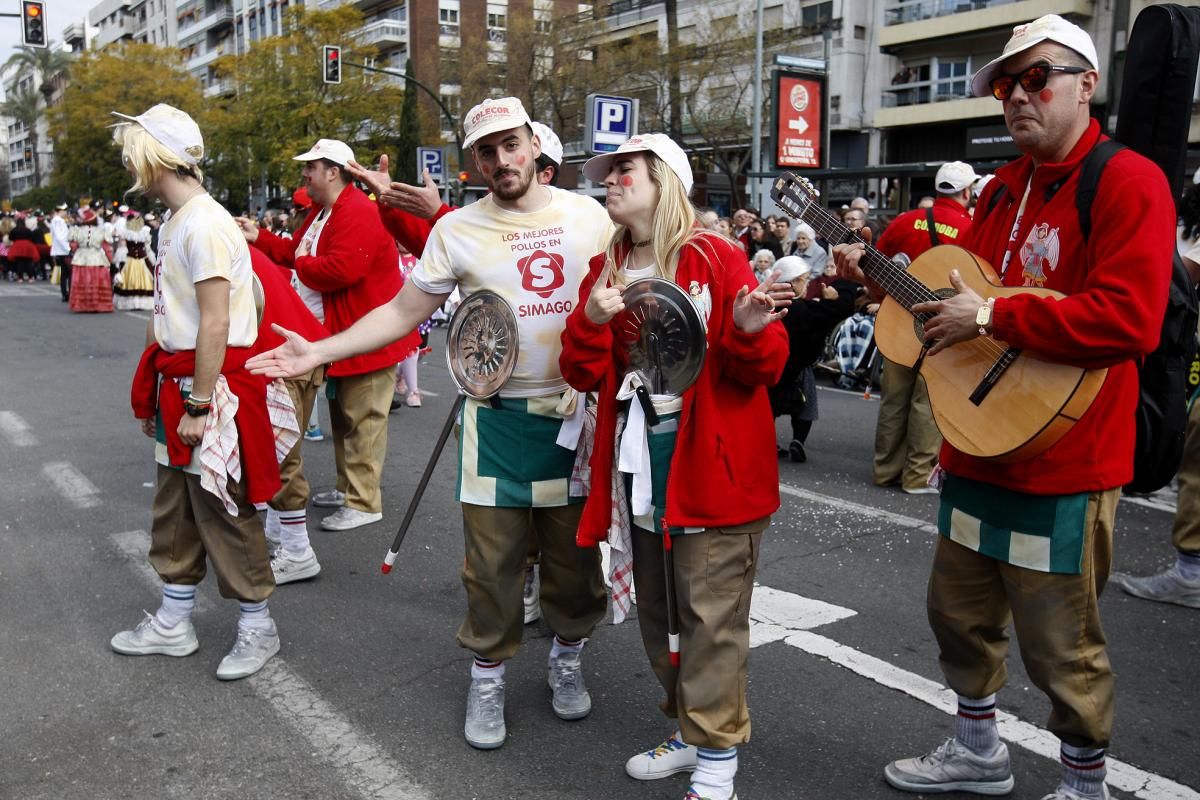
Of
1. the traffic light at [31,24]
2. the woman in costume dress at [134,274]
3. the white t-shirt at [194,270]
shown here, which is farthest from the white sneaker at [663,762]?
the traffic light at [31,24]

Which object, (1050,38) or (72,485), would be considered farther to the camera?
(72,485)

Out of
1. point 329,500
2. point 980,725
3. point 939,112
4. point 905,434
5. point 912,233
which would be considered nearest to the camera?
point 980,725

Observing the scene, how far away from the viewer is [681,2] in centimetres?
4097

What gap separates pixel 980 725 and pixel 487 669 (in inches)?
61.3

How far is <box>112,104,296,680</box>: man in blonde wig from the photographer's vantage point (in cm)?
394

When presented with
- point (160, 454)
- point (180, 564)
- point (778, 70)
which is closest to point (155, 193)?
point (160, 454)

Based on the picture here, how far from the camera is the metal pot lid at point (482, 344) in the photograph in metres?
3.53

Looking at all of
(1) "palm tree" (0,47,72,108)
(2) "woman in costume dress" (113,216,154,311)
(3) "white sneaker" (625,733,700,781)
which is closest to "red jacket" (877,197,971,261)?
(3) "white sneaker" (625,733,700,781)

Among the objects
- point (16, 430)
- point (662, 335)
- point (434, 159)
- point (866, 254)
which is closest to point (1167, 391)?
point (866, 254)

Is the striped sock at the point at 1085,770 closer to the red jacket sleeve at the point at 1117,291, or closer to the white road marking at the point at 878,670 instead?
the white road marking at the point at 878,670

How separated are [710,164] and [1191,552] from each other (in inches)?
1414

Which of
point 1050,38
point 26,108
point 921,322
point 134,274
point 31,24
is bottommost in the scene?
point 134,274

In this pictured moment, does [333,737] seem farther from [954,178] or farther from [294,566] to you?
[954,178]

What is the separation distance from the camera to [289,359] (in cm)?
356
